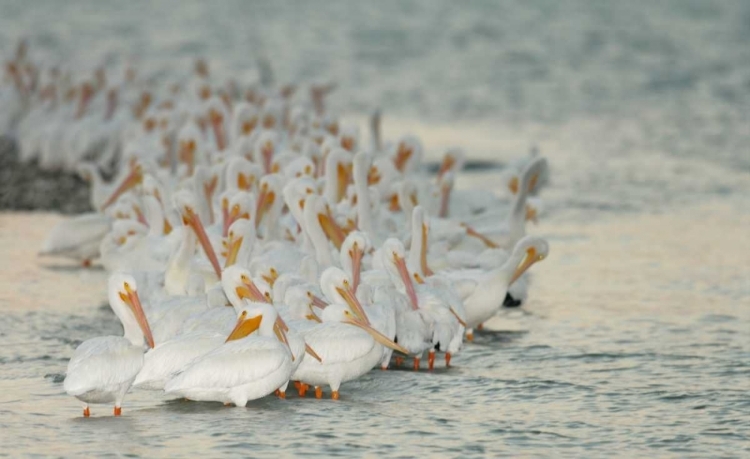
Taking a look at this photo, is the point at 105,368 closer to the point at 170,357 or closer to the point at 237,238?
the point at 170,357

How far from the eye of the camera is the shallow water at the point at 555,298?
7238 millimetres

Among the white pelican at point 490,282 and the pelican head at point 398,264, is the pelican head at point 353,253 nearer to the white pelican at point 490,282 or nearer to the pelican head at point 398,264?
the pelican head at point 398,264

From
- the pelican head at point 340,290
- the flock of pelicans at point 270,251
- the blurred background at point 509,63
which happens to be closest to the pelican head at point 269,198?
the flock of pelicans at point 270,251

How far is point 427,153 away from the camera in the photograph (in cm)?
1892

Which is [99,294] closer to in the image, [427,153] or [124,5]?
[427,153]

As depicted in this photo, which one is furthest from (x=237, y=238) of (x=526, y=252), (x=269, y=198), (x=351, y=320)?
(x=526, y=252)

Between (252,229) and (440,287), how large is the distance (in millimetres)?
1290

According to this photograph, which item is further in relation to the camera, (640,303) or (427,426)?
(640,303)

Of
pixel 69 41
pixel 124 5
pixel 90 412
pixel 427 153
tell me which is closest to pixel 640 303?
pixel 90 412

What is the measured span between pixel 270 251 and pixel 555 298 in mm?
2208

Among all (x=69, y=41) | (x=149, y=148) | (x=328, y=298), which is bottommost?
(x=328, y=298)

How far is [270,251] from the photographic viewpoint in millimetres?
9875

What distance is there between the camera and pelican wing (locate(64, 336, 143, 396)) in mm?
7113

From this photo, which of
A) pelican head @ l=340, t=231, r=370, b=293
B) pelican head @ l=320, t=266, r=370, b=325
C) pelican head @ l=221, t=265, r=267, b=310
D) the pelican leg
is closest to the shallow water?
the pelican leg
